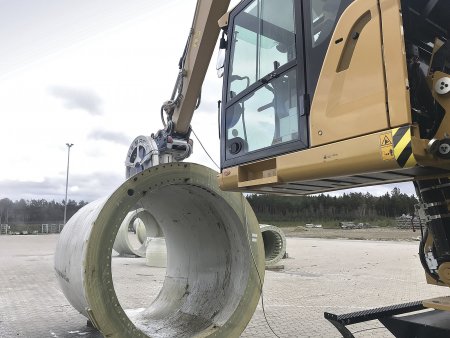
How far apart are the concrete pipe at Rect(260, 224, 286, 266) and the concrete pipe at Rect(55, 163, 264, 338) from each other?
288 inches

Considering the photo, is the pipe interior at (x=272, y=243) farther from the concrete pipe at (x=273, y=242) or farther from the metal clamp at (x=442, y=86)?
the metal clamp at (x=442, y=86)

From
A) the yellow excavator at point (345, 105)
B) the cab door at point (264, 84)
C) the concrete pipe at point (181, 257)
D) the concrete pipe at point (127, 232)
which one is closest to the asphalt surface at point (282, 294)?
the concrete pipe at point (181, 257)

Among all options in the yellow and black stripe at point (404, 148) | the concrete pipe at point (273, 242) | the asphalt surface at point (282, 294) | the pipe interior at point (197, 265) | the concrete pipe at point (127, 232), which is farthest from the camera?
the concrete pipe at point (127, 232)

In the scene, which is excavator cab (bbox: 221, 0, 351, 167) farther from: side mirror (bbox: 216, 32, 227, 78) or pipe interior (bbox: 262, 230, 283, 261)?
pipe interior (bbox: 262, 230, 283, 261)

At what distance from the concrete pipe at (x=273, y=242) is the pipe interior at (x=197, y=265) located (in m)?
7.42

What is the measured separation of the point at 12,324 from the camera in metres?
6.54

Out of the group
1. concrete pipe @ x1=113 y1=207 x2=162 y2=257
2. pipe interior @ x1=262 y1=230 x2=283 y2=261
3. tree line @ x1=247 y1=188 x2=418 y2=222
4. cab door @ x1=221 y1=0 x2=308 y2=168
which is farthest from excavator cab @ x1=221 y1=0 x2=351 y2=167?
tree line @ x1=247 y1=188 x2=418 y2=222

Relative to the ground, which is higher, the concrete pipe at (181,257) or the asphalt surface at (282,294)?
the concrete pipe at (181,257)

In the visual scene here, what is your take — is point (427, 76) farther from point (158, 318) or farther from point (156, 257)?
point (156, 257)

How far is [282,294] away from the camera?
9.27 metres

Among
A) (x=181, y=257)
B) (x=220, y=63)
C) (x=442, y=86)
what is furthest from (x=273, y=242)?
(x=442, y=86)

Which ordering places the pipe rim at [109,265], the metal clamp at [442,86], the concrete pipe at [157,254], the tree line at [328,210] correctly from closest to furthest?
Answer: the metal clamp at [442,86]
the pipe rim at [109,265]
the concrete pipe at [157,254]
the tree line at [328,210]

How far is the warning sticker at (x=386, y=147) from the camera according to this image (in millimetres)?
2730

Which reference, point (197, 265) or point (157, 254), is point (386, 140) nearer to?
point (197, 265)
